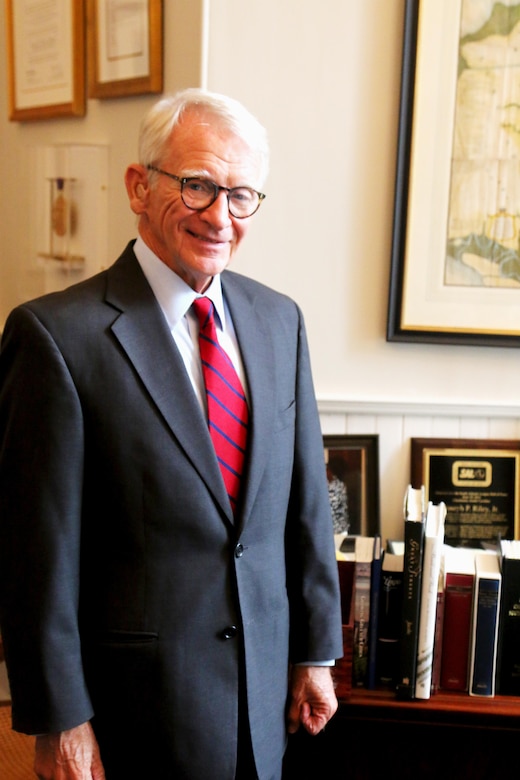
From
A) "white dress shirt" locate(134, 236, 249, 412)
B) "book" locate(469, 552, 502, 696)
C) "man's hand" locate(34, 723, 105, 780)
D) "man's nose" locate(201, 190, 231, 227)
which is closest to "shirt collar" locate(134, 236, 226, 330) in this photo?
"white dress shirt" locate(134, 236, 249, 412)

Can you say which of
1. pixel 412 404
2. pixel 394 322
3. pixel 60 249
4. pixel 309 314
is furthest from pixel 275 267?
pixel 60 249

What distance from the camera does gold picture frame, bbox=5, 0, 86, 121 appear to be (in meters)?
1.98

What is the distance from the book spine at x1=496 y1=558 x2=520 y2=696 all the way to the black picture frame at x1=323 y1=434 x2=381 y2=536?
1.24 ft

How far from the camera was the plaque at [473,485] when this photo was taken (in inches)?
76.4

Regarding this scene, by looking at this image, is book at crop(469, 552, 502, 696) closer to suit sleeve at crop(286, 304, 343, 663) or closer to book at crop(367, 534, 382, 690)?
book at crop(367, 534, 382, 690)

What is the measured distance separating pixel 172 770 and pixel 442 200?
1325mm

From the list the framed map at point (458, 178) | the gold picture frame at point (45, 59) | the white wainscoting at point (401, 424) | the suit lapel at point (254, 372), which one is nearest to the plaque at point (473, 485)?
the white wainscoting at point (401, 424)

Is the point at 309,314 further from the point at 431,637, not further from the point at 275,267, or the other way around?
the point at 431,637

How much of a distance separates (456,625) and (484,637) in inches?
2.4

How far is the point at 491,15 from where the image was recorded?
1779 mm

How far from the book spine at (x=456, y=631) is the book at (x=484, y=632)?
0.04 feet

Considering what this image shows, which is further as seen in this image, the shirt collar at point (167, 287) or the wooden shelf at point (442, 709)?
the wooden shelf at point (442, 709)

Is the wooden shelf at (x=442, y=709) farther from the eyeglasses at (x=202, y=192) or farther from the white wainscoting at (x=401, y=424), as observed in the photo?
the eyeglasses at (x=202, y=192)

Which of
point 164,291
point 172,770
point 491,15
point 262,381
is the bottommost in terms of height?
point 172,770
